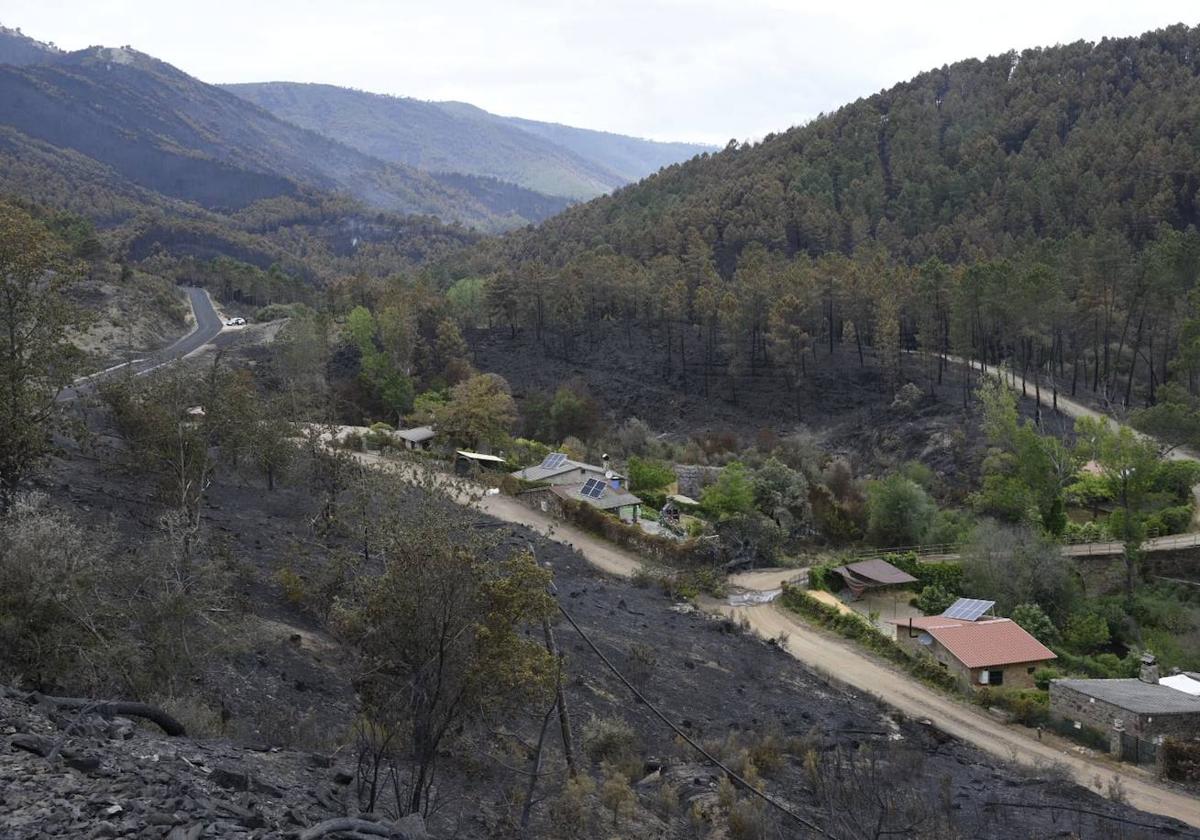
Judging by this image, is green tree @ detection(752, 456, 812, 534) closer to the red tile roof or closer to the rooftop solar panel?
the rooftop solar panel

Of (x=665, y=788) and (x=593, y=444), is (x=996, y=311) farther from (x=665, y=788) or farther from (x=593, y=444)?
(x=665, y=788)

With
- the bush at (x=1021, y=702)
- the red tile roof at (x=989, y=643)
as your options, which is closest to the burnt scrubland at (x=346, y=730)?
the bush at (x=1021, y=702)

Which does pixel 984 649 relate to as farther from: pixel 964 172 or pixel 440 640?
pixel 964 172

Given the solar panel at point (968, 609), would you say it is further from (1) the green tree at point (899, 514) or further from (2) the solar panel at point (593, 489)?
(2) the solar panel at point (593, 489)

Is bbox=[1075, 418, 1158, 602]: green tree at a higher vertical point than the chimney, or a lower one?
higher

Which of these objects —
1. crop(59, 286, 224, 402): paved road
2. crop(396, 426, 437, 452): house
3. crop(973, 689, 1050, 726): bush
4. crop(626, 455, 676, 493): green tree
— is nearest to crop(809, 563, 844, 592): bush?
crop(973, 689, 1050, 726): bush
